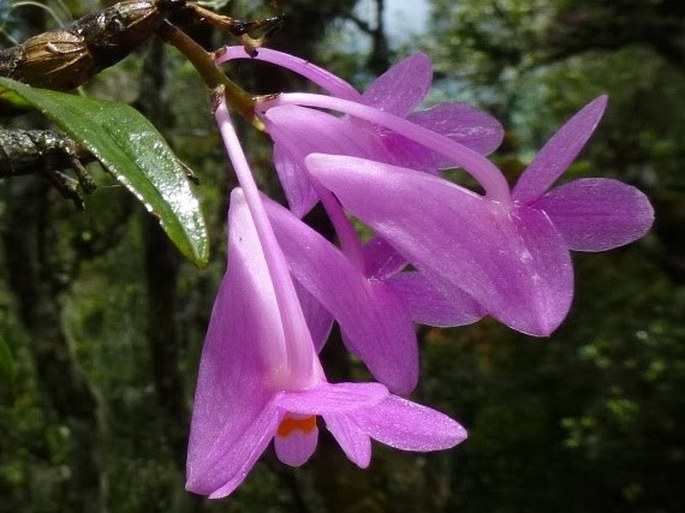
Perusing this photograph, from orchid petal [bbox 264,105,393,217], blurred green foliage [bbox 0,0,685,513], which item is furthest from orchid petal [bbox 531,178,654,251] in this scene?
blurred green foliage [bbox 0,0,685,513]

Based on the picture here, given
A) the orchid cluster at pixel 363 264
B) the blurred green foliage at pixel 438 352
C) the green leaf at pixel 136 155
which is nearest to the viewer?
the green leaf at pixel 136 155

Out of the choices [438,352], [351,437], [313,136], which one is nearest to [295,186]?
[313,136]

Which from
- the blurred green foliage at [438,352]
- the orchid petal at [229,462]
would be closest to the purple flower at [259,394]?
the orchid petal at [229,462]

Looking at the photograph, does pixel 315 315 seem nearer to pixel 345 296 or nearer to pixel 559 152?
pixel 345 296

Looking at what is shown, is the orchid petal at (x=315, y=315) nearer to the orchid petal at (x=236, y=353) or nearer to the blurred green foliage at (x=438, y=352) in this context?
the orchid petal at (x=236, y=353)

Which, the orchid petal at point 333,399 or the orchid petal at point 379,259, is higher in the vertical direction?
the orchid petal at point 379,259

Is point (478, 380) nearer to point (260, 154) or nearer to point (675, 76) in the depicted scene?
point (260, 154)

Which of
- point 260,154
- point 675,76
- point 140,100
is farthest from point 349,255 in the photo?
point 675,76

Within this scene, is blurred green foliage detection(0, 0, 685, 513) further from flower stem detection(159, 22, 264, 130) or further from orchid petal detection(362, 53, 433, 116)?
flower stem detection(159, 22, 264, 130)
